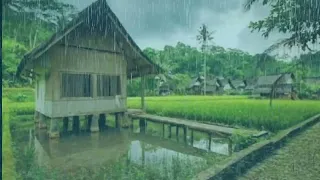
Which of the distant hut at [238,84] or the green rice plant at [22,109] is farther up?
the distant hut at [238,84]

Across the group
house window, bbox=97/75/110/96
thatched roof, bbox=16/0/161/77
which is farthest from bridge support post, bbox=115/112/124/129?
thatched roof, bbox=16/0/161/77

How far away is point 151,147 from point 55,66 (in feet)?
14.4

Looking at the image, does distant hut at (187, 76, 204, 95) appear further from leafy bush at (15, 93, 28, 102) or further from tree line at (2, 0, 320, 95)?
leafy bush at (15, 93, 28, 102)

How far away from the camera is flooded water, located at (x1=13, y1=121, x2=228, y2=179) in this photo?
20.3 ft

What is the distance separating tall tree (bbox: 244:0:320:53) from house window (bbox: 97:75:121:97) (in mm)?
5710

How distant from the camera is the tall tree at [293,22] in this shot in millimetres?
7547

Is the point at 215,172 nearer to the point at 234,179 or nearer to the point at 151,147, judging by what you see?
the point at 234,179

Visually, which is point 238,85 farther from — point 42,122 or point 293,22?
point 42,122

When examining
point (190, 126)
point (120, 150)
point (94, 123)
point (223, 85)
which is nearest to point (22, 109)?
point (94, 123)

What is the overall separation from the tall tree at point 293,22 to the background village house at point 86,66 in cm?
490

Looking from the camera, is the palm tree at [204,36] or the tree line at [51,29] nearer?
the tree line at [51,29]

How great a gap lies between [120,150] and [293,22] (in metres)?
6.75

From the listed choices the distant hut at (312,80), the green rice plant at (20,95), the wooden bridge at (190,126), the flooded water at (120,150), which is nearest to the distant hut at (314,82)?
the distant hut at (312,80)

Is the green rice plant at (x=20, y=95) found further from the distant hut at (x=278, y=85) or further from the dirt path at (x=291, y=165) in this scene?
the distant hut at (x=278, y=85)
